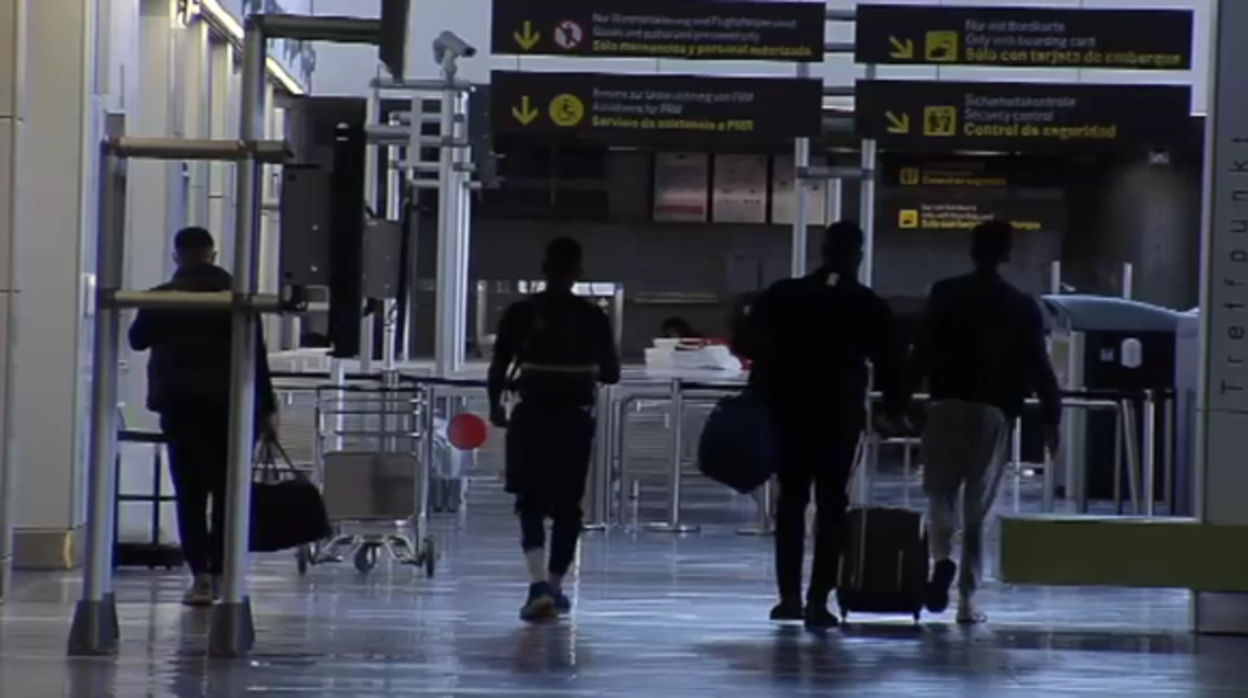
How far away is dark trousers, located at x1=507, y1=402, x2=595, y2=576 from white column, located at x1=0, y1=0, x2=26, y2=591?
214 cm

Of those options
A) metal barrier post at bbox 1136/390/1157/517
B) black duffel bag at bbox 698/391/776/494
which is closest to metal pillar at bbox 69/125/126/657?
black duffel bag at bbox 698/391/776/494

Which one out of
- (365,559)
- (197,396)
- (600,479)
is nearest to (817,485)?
(197,396)

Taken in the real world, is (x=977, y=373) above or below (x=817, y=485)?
above

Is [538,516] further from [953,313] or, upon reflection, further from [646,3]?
[646,3]

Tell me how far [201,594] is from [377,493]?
1.40 m

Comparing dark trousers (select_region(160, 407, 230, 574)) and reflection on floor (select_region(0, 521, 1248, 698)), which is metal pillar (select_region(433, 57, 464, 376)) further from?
dark trousers (select_region(160, 407, 230, 574))

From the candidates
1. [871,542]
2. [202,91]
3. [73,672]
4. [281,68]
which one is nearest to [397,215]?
[202,91]

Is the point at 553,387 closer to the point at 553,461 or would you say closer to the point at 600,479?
the point at 553,461

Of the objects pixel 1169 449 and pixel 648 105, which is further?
pixel 1169 449

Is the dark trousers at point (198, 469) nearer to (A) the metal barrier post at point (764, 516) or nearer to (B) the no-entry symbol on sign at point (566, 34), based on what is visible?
(B) the no-entry symbol on sign at point (566, 34)

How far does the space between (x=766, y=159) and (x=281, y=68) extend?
5980 mm

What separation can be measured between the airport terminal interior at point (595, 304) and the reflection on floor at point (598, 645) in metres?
0.04

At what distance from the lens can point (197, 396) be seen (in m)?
9.65

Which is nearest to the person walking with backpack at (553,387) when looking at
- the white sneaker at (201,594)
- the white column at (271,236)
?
the white sneaker at (201,594)
